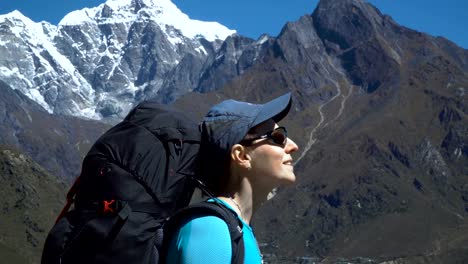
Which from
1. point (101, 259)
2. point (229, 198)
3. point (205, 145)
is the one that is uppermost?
point (205, 145)

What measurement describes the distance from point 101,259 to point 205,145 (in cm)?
167

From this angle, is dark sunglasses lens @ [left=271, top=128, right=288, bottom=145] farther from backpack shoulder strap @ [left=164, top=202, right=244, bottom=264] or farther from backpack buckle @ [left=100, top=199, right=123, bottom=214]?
backpack buckle @ [left=100, top=199, right=123, bottom=214]

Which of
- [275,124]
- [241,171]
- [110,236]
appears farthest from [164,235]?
[275,124]

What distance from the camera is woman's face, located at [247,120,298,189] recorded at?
7.87 metres

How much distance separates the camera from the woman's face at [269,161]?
787cm

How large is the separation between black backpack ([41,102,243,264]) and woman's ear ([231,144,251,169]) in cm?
39

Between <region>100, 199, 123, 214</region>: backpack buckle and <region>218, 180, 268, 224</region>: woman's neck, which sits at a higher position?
<region>218, 180, 268, 224</region>: woman's neck

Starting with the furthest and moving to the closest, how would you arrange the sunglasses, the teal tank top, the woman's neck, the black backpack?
1. the sunglasses
2. the woman's neck
3. the black backpack
4. the teal tank top

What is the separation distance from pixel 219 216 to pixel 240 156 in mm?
1058

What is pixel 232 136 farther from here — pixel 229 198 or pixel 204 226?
pixel 204 226

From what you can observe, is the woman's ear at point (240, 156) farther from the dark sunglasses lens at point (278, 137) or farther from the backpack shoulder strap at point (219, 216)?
the backpack shoulder strap at point (219, 216)

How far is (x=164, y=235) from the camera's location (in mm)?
7293

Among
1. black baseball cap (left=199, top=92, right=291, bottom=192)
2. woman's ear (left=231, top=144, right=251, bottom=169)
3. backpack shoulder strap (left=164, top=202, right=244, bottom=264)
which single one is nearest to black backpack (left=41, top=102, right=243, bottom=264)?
backpack shoulder strap (left=164, top=202, right=244, bottom=264)

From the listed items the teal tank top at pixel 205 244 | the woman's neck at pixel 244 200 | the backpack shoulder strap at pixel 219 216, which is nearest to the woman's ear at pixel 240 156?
the woman's neck at pixel 244 200
